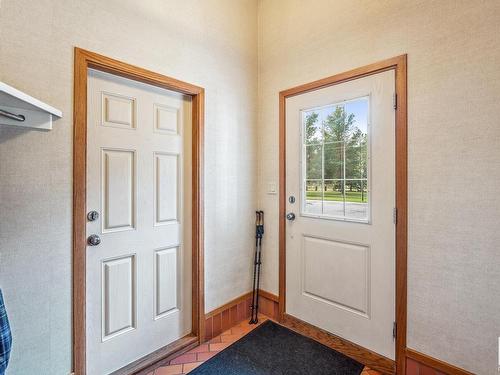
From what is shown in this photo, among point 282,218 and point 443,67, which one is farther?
point 282,218

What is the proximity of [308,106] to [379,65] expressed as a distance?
0.57 m

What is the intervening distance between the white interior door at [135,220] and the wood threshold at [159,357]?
4 cm

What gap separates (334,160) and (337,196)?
0.28m

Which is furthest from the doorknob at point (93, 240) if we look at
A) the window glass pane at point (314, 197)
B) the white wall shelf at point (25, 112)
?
the window glass pane at point (314, 197)

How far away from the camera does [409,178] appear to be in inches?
62.6

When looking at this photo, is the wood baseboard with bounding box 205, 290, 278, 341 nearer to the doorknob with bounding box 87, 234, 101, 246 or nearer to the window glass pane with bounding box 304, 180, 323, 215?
the window glass pane with bounding box 304, 180, 323, 215

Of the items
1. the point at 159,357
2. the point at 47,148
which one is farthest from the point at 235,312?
the point at 47,148

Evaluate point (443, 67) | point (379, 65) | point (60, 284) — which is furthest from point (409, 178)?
point (60, 284)

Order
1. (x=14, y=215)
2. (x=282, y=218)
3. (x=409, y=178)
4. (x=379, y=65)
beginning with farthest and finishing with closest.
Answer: (x=282, y=218) < (x=379, y=65) < (x=409, y=178) < (x=14, y=215)

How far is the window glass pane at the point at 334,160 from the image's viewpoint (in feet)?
6.32

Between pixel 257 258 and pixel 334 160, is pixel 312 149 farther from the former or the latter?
pixel 257 258

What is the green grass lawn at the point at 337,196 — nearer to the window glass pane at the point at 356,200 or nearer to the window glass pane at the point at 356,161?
the window glass pane at the point at 356,200

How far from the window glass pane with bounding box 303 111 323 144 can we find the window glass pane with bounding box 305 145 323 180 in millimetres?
59

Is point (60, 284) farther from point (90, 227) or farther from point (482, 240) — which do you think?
point (482, 240)
